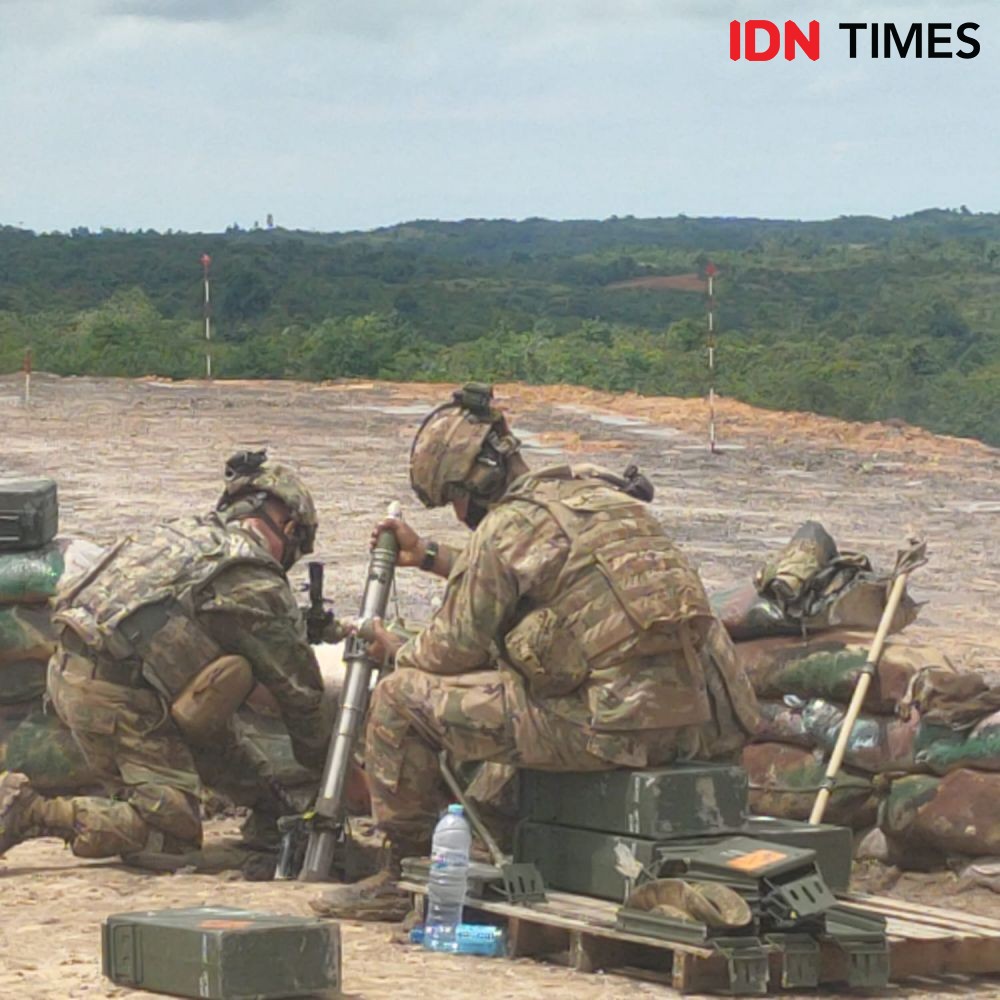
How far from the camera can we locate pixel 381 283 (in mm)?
64625

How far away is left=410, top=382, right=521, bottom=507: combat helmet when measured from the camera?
27.1 feet

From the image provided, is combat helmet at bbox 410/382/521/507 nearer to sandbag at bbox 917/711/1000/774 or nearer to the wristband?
the wristband

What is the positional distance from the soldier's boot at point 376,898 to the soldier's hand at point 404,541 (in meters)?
0.98

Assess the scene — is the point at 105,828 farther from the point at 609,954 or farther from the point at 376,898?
the point at 609,954

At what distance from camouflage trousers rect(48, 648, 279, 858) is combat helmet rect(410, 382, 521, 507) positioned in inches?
45.6

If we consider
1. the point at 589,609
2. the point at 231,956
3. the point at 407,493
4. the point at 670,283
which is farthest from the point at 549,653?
the point at 670,283

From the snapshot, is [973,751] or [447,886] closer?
[447,886]

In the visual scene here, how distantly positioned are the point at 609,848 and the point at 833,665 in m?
1.74

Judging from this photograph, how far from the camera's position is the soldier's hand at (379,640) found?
27.3 ft

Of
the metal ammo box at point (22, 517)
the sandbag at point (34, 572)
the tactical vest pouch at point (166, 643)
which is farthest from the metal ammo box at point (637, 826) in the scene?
the metal ammo box at point (22, 517)

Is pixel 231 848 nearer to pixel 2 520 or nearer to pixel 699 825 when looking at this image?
pixel 2 520

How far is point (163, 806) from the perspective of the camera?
8.74 meters

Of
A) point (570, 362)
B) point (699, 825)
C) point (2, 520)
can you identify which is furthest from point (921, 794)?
point (570, 362)

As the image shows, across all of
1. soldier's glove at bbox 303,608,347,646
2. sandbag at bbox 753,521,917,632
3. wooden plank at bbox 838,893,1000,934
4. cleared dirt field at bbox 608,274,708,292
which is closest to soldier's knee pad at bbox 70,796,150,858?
soldier's glove at bbox 303,608,347,646
